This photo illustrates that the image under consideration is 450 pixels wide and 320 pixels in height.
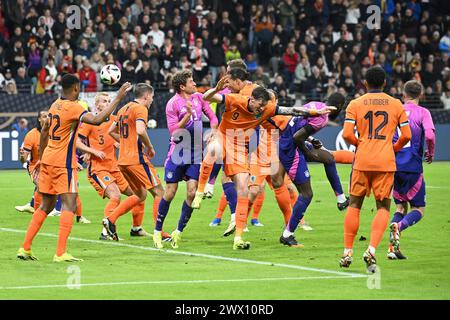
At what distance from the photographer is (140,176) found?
14.5m

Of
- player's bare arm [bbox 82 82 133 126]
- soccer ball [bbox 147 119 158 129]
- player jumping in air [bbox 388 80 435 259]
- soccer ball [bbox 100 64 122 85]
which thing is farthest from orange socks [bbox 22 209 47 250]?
soccer ball [bbox 147 119 158 129]

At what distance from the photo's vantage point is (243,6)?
34.5m

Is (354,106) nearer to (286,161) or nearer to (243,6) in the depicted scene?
(286,161)

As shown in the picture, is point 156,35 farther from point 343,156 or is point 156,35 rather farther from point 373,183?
point 373,183

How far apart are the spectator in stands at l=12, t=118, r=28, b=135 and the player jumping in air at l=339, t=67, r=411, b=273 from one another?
57.2 feet

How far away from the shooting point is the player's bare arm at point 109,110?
11578mm

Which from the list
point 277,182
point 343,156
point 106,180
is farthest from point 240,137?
point 343,156

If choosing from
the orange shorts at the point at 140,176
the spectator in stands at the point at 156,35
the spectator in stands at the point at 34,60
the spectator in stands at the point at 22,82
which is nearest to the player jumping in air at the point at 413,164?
the orange shorts at the point at 140,176

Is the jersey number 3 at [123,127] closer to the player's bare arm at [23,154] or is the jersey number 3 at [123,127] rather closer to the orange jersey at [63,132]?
the orange jersey at [63,132]

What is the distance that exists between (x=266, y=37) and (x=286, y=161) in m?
19.3

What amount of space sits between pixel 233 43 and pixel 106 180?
1700cm

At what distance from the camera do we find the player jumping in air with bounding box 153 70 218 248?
45.6 feet

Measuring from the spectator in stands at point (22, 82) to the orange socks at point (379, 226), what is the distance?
1872cm

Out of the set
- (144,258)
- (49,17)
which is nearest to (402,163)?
(144,258)
